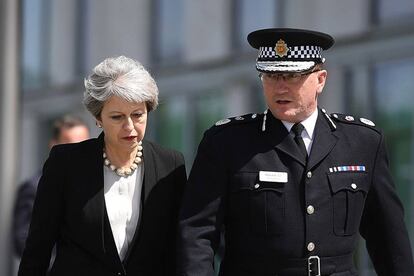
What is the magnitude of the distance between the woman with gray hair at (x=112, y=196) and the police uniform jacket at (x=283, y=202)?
180 millimetres

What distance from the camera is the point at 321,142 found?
Answer: 4148mm

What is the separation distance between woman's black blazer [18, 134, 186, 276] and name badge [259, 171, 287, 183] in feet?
1.21

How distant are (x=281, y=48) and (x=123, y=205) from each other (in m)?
0.85

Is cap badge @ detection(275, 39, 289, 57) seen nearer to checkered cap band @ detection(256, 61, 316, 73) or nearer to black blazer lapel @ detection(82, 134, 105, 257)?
checkered cap band @ detection(256, 61, 316, 73)

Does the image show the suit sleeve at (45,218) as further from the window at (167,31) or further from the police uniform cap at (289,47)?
the window at (167,31)

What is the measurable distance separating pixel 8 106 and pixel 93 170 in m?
3.35

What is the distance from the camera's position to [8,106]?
7.41 meters

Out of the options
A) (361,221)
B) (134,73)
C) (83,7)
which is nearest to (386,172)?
(361,221)

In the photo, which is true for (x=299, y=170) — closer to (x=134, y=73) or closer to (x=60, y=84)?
(x=134, y=73)

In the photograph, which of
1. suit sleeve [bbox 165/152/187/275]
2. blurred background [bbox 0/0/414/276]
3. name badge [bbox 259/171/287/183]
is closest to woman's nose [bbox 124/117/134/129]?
suit sleeve [bbox 165/152/187/275]

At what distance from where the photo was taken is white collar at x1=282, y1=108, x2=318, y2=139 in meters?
4.15

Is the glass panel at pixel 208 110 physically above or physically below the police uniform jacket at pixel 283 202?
below

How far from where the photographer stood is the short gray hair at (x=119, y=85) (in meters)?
4.05

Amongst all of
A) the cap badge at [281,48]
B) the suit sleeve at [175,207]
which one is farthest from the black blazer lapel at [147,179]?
the cap badge at [281,48]
